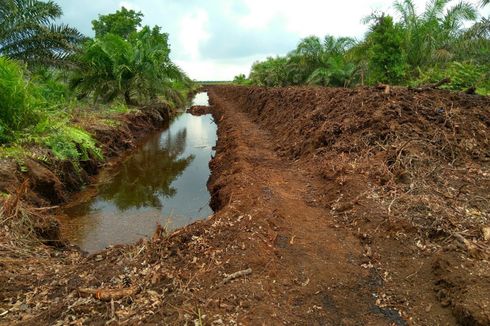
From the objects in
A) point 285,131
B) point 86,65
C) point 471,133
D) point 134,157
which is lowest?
point 134,157

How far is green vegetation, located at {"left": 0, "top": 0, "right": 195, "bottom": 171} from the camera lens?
7.48m

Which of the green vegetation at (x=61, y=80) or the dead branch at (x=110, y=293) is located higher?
the green vegetation at (x=61, y=80)

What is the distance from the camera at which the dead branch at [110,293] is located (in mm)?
3131

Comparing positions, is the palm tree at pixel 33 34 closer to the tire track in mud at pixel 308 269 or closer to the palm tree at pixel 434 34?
the tire track in mud at pixel 308 269

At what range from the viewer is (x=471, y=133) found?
6.27 metres

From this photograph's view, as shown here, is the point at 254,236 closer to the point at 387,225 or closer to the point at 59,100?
the point at 387,225

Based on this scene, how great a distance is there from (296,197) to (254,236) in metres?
1.82

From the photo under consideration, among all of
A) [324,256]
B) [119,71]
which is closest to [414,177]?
[324,256]

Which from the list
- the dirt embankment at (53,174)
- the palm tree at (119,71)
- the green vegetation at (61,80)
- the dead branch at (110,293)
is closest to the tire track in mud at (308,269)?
the dead branch at (110,293)

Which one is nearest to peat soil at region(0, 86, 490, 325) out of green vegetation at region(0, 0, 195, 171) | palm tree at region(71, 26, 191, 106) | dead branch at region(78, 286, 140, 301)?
dead branch at region(78, 286, 140, 301)

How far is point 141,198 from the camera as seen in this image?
782 centimetres

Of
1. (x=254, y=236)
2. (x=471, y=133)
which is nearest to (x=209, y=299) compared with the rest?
(x=254, y=236)

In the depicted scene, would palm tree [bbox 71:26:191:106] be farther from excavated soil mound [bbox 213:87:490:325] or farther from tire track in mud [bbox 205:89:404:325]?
tire track in mud [bbox 205:89:404:325]

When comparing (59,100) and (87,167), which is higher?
(59,100)
